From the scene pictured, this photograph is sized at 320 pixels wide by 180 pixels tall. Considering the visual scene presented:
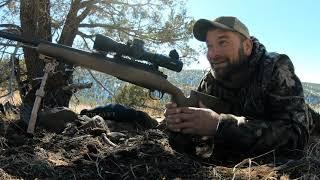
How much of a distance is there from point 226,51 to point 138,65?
722mm

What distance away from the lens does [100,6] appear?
13.9 m

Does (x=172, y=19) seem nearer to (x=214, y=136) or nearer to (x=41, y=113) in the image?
(x=41, y=113)

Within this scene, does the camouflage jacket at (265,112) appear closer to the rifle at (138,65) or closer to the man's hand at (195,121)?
the man's hand at (195,121)

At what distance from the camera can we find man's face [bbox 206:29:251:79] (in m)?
3.93

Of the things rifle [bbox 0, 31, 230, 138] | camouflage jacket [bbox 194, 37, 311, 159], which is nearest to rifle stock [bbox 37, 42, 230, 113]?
rifle [bbox 0, 31, 230, 138]

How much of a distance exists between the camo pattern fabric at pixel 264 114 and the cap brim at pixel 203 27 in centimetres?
38

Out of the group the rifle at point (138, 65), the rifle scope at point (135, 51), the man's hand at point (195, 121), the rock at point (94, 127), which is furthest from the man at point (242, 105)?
the rock at point (94, 127)

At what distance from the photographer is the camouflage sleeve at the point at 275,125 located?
343 cm

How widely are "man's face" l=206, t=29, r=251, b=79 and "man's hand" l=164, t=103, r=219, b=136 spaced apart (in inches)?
26.9

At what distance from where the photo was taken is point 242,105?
3924 mm

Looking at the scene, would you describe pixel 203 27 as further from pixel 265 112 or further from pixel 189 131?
pixel 189 131

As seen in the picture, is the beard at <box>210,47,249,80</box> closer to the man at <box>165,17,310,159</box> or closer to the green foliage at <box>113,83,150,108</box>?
the man at <box>165,17,310,159</box>

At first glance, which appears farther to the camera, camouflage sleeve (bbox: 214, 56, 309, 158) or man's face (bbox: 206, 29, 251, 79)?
man's face (bbox: 206, 29, 251, 79)

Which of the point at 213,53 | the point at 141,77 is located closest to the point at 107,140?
the point at 141,77
